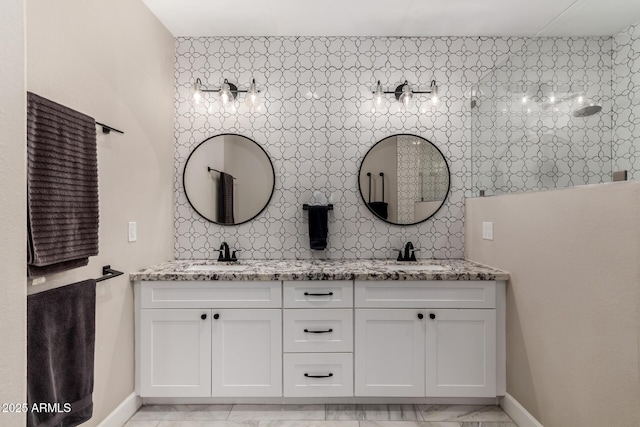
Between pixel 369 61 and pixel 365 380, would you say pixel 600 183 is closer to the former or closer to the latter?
pixel 365 380

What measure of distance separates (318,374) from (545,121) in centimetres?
192

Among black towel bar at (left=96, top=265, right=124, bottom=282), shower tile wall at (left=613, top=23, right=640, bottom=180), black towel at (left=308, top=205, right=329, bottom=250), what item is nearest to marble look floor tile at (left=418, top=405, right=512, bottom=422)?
black towel at (left=308, top=205, right=329, bottom=250)

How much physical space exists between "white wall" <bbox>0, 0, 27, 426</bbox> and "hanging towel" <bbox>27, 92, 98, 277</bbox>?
666 mm

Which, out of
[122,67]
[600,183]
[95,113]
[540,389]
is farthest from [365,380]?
[122,67]

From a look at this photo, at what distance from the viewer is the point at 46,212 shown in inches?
54.2

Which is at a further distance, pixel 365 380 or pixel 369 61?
pixel 369 61

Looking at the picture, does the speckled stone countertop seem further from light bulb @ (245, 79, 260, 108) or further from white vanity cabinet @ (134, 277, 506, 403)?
light bulb @ (245, 79, 260, 108)

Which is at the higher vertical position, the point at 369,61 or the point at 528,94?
the point at 369,61

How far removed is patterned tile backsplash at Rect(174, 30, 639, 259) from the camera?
2766mm

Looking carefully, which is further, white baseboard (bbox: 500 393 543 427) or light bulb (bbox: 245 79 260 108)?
light bulb (bbox: 245 79 260 108)

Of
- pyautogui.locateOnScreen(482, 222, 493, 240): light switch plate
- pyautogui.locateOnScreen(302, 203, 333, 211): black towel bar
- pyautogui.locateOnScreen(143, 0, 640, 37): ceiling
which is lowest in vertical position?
pyautogui.locateOnScreen(482, 222, 493, 240): light switch plate

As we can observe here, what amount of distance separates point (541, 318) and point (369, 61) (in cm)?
211

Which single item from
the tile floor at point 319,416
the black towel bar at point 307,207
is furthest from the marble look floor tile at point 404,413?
the black towel bar at point 307,207

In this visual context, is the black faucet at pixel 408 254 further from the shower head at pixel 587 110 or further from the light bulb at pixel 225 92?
the light bulb at pixel 225 92
